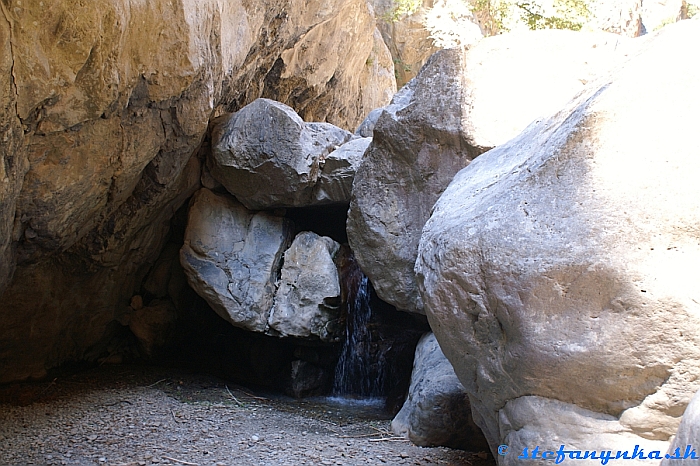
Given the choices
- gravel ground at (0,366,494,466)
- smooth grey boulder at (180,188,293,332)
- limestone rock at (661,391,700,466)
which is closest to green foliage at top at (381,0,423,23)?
smooth grey boulder at (180,188,293,332)

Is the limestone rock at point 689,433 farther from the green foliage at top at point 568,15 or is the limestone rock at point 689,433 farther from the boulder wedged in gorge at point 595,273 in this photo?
the green foliage at top at point 568,15

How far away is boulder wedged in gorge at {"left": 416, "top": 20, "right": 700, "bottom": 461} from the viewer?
7.59 feet

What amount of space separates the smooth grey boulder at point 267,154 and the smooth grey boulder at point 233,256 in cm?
33

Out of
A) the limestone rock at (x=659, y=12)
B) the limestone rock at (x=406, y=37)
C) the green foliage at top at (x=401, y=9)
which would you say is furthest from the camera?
the limestone rock at (x=406, y=37)

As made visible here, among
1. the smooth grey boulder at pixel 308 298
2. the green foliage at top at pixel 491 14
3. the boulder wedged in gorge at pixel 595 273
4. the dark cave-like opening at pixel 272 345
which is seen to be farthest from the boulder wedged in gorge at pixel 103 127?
the boulder wedged in gorge at pixel 595 273

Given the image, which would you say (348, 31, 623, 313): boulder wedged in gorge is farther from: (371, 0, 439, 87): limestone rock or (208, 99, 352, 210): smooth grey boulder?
(371, 0, 439, 87): limestone rock

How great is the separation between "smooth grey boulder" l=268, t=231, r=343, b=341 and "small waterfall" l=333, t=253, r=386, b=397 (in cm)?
26

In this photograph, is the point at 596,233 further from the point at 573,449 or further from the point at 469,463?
the point at 469,463

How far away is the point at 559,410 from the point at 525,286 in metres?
0.56

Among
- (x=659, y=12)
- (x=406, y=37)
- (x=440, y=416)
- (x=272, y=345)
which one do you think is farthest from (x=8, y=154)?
(x=659, y=12)

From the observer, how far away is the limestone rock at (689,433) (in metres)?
1.72

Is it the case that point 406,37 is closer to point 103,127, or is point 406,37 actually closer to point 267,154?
point 267,154

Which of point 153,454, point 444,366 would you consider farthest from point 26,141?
point 444,366

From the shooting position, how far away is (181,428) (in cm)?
460
